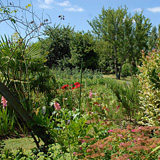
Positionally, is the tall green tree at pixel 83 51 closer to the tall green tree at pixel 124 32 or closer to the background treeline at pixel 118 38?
the background treeline at pixel 118 38

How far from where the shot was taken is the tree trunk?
102 inches

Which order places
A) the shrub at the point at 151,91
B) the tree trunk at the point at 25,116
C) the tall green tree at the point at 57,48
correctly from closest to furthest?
the tree trunk at the point at 25,116 < the shrub at the point at 151,91 < the tall green tree at the point at 57,48

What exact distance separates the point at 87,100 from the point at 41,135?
9.26 feet

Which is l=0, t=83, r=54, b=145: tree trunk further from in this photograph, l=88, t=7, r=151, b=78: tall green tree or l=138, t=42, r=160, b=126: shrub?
l=88, t=7, r=151, b=78: tall green tree

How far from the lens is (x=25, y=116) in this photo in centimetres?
275

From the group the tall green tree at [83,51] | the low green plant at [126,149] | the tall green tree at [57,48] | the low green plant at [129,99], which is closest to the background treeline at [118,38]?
the tall green tree at [83,51]

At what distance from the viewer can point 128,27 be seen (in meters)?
16.5

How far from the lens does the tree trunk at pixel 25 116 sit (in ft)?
8.50

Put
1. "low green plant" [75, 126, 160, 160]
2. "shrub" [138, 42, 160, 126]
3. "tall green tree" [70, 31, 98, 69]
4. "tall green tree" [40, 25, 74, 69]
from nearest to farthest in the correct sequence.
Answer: "low green plant" [75, 126, 160, 160] → "shrub" [138, 42, 160, 126] → "tall green tree" [70, 31, 98, 69] → "tall green tree" [40, 25, 74, 69]

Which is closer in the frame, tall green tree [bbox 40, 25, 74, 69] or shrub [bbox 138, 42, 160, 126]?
shrub [bbox 138, 42, 160, 126]

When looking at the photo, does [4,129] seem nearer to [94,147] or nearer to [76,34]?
[94,147]

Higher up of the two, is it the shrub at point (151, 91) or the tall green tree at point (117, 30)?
the tall green tree at point (117, 30)

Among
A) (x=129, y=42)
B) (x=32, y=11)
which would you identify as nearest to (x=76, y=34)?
(x=129, y=42)

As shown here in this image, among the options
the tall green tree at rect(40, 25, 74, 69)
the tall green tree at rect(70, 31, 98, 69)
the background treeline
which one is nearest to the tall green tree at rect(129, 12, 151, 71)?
the background treeline
